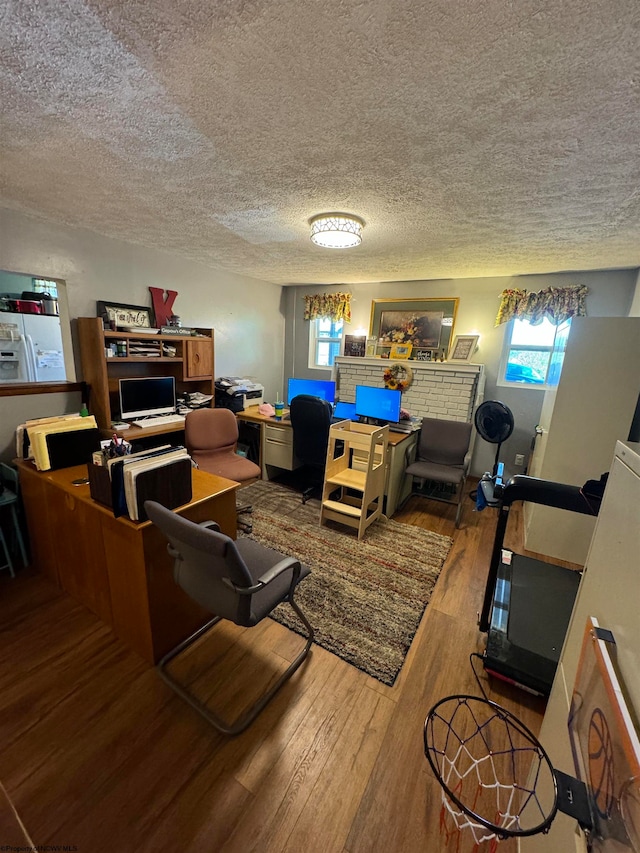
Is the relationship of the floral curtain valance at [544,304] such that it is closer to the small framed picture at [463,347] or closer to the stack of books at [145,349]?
the small framed picture at [463,347]

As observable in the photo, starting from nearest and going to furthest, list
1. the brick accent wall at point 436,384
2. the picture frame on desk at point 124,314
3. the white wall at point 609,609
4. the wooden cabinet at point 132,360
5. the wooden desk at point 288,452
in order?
the white wall at point 609,609, the wooden cabinet at point 132,360, the picture frame on desk at point 124,314, the wooden desk at point 288,452, the brick accent wall at point 436,384

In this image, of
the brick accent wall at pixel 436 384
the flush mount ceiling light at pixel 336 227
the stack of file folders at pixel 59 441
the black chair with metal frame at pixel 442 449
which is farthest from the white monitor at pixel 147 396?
the black chair with metal frame at pixel 442 449

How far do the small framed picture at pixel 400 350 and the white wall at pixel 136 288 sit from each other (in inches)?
68.5

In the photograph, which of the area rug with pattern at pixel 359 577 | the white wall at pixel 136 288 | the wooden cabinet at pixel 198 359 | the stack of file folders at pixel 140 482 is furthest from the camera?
the wooden cabinet at pixel 198 359

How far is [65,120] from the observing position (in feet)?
4.00

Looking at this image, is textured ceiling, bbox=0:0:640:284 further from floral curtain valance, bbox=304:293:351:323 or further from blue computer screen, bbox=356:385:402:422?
floral curtain valance, bbox=304:293:351:323

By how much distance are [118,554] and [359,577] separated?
4.81 ft

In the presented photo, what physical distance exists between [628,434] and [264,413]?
3048 millimetres

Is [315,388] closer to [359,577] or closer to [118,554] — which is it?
[359,577]

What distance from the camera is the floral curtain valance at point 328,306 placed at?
4.32 meters

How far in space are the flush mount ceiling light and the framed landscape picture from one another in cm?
193

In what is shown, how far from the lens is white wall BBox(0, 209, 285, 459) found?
231cm

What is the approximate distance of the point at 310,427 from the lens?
2998mm

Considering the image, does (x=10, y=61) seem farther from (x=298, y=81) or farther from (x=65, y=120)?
(x=298, y=81)
